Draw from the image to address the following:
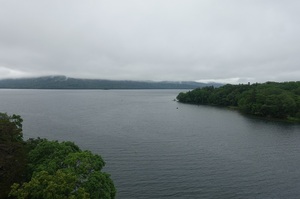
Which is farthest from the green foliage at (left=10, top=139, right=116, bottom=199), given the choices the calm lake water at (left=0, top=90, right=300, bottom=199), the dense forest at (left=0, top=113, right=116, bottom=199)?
the calm lake water at (left=0, top=90, right=300, bottom=199)

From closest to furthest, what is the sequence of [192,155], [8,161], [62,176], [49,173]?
[62,176]
[49,173]
[8,161]
[192,155]

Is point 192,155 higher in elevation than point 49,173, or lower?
lower

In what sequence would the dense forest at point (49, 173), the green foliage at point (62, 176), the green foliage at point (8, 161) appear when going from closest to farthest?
the green foliage at point (62, 176) → the dense forest at point (49, 173) → the green foliage at point (8, 161)

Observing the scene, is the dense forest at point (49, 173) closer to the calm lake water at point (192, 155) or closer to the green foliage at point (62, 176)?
the green foliage at point (62, 176)

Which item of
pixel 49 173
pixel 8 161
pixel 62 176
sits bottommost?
pixel 49 173

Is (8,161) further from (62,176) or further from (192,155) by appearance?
(192,155)

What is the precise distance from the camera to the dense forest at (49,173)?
23359 millimetres

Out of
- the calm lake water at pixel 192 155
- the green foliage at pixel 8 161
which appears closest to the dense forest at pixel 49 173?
the green foliage at pixel 8 161

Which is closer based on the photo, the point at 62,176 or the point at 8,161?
the point at 62,176

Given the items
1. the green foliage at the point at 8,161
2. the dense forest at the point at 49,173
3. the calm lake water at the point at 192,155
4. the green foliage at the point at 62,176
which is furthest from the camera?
the calm lake water at the point at 192,155

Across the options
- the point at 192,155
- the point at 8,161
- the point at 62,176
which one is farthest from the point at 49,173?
the point at 192,155

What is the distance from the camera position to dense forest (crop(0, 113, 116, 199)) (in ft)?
76.6

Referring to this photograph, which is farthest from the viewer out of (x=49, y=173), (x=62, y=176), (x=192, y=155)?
(x=192, y=155)

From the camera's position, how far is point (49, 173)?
28.9 meters
